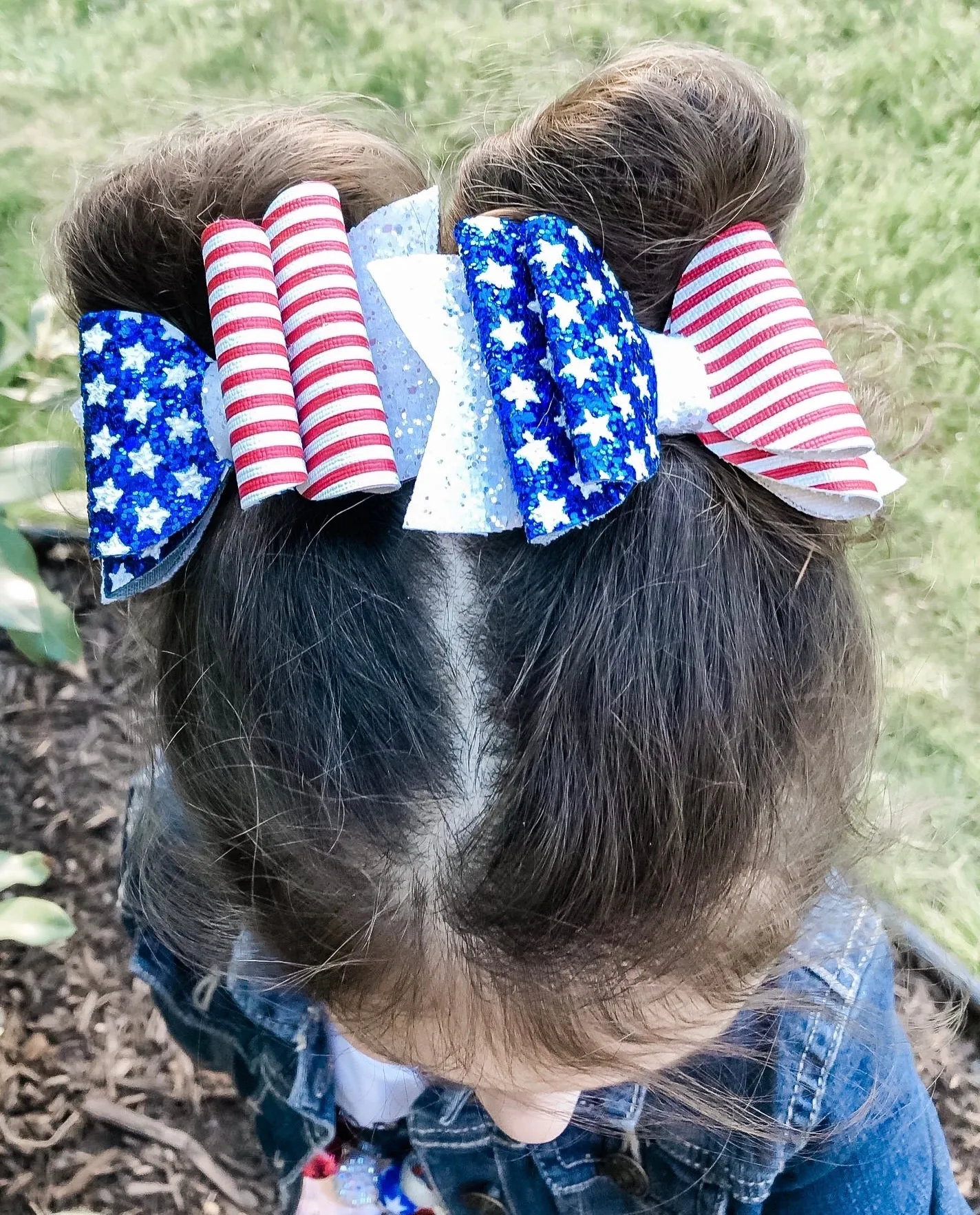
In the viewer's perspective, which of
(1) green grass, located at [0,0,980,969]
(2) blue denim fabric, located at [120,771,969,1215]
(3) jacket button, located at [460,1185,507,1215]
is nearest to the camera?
(2) blue denim fabric, located at [120,771,969,1215]

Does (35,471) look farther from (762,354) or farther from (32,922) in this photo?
(762,354)

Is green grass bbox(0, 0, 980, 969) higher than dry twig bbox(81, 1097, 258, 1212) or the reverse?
higher

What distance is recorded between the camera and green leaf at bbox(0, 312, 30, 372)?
43.2 inches

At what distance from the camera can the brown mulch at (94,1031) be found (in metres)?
1.31

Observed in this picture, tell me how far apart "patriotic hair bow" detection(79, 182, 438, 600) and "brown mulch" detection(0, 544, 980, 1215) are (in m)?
0.76

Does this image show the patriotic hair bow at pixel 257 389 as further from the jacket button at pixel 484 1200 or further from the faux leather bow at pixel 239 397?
the jacket button at pixel 484 1200

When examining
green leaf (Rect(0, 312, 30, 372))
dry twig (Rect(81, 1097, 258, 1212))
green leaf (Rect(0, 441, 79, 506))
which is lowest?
dry twig (Rect(81, 1097, 258, 1212))

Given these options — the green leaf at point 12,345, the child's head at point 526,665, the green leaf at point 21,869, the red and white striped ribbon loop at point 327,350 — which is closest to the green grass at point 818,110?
the green leaf at point 12,345

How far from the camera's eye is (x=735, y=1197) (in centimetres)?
96

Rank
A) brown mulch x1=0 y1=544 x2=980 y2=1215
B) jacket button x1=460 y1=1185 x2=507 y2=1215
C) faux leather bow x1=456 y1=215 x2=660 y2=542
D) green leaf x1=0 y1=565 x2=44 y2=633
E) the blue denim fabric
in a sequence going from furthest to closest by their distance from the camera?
brown mulch x1=0 y1=544 x2=980 y2=1215, jacket button x1=460 y1=1185 x2=507 y2=1215, green leaf x1=0 y1=565 x2=44 y2=633, the blue denim fabric, faux leather bow x1=456 y1=215 x2=660 y2=542

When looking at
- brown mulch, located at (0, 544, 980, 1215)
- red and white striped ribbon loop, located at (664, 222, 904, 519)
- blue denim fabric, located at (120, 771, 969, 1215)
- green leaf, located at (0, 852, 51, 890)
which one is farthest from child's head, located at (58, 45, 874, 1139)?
brown mulch, located at (0, 544, 980, 1215)

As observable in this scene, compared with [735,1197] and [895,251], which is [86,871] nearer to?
[735,1197]

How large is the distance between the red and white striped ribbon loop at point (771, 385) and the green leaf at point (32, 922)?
88 centimetres

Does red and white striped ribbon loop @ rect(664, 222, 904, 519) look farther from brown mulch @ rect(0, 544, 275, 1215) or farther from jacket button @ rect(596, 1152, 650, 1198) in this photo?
brown mulch @ rect(0, 544, 275, 1215)
